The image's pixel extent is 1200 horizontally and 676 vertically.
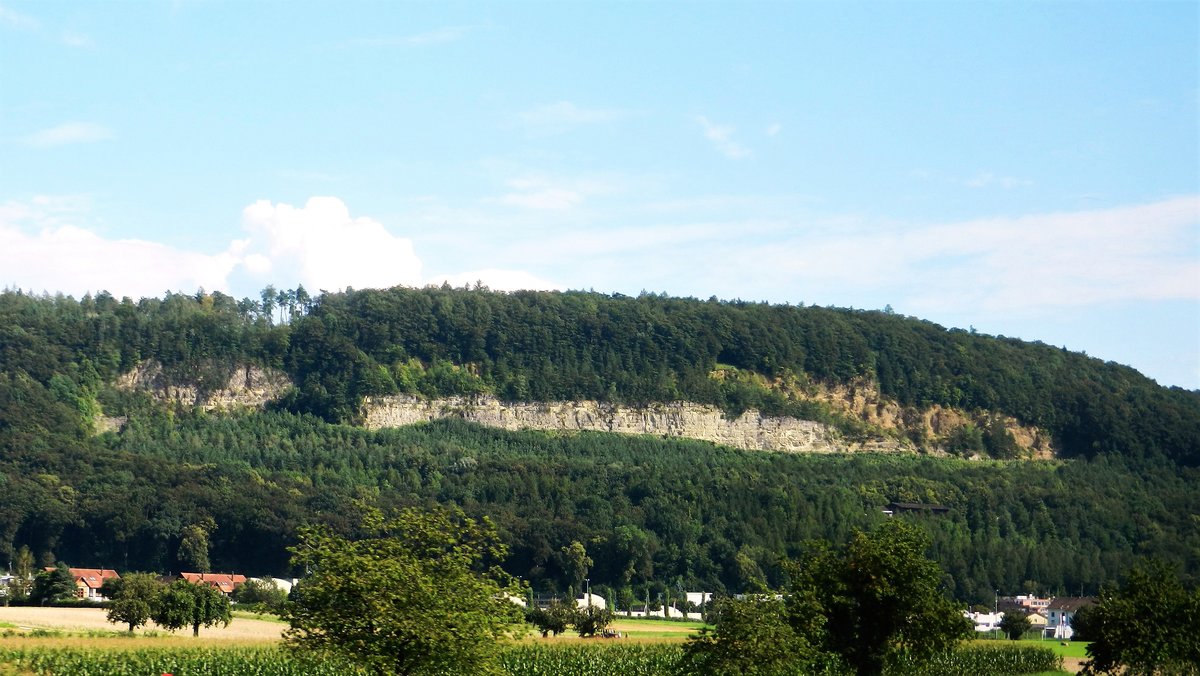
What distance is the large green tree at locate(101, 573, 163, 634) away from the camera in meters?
83.6

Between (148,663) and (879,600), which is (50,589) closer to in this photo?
(148,663)

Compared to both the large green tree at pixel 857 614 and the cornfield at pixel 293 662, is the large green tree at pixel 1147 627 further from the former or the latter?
the large green tree at pixel 857 614

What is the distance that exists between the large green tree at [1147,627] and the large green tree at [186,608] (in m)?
46.2

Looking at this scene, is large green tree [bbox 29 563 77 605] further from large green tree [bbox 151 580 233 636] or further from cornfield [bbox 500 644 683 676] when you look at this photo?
cornfield [bbox 500 644 683 676]

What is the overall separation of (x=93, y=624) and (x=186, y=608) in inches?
234

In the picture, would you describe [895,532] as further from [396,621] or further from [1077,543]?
[1077,543]

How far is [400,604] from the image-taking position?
114 feet

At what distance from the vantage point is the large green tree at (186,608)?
84.8 meters

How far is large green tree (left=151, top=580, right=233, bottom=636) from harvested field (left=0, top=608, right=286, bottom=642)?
62cm

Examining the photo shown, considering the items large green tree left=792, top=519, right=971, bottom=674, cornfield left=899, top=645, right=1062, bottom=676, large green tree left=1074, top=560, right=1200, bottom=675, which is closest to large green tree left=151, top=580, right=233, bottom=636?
cornfield left=899, top=645, right=1062, bottom=676

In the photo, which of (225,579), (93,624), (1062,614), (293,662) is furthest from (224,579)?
(293,662)

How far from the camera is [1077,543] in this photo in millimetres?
182125

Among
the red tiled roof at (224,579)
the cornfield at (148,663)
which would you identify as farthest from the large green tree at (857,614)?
the red tiled roof at (224,579)

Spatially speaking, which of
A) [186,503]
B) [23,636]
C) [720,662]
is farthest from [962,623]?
[186,503]
